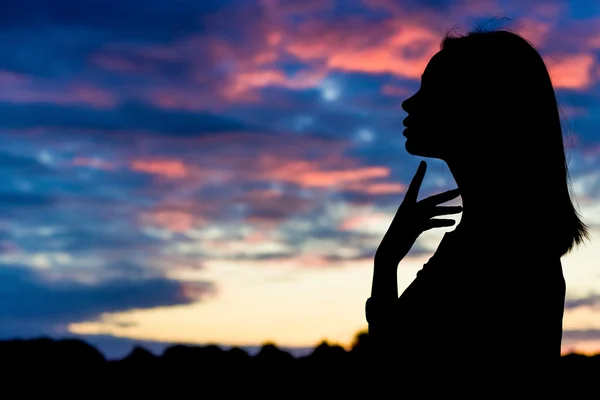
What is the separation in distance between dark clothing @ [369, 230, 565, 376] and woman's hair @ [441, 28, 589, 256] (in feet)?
0.87

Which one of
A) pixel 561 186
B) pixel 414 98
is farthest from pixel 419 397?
pixel 414 98

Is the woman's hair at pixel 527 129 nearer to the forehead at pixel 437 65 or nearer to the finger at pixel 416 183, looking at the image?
the forehead at pixel 437 65

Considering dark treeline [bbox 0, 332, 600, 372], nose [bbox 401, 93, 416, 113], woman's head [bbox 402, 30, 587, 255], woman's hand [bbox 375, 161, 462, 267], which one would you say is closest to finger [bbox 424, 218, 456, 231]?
woman's hand [bbox 375, 161, 462, 267]

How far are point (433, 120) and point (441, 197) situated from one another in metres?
0.50

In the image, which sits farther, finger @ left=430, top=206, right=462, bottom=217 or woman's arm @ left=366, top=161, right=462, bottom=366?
finger @ left=430, top=206, right=462, bottom=217

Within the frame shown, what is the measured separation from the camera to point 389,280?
4.49 metres

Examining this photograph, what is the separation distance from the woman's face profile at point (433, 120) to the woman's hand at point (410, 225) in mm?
208

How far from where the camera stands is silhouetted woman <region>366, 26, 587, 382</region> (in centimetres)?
401

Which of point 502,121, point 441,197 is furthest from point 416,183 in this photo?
point 502,121

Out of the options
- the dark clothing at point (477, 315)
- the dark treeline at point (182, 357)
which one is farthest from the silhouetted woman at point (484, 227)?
the dark treeline at point (182, 357)

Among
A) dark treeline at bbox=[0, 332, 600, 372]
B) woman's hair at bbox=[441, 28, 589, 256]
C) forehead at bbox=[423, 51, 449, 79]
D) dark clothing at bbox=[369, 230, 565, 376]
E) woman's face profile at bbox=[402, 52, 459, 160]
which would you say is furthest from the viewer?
dark treeline at bbox=[0, 332, 600, 372]

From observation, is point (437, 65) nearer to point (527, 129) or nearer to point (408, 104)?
point (408, 104)

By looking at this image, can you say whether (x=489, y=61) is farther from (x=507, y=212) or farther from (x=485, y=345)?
(x=485, y=345)

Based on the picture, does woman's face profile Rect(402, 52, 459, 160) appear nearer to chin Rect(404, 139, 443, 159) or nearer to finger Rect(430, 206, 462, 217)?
chin Rect(404, 139, 443, 159)
